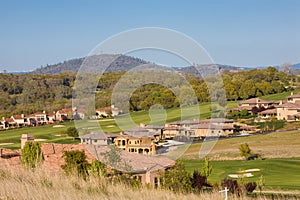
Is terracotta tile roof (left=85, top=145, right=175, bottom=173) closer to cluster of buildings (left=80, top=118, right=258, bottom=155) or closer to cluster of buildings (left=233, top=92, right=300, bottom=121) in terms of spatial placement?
cluster of buildings (left=80, top=118, right=258, bottom=155)

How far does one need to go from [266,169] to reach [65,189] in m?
25.5

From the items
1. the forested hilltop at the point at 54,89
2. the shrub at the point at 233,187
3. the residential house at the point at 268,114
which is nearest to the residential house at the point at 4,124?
the forested hilltop at the point at 54,89

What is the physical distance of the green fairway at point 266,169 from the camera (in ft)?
82.1

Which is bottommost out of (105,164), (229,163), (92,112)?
(229,163)

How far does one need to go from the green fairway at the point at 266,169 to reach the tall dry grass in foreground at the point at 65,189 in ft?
55.8

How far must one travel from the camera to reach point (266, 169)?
3011cm

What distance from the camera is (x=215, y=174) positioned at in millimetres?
28578

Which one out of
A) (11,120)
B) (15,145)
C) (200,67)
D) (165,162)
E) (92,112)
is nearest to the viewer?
(200,67)

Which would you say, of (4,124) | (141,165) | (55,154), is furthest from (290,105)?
(141,165)

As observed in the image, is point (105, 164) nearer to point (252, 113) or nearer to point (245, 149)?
point (245, 149)

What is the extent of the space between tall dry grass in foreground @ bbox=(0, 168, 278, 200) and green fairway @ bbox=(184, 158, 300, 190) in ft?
55.8

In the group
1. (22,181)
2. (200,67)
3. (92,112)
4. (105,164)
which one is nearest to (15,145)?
(92,112)

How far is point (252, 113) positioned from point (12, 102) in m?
38.8

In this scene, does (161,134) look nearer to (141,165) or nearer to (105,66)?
(141,165)
